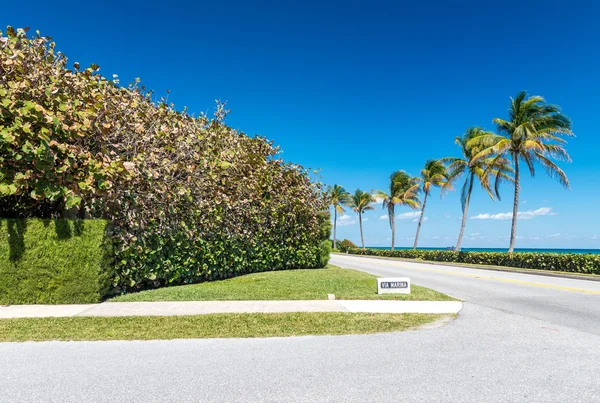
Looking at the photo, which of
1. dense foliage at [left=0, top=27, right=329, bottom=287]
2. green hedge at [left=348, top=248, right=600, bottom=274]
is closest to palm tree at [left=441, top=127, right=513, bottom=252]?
green hedge at [left=348, top=248, right=600, bottom=274]

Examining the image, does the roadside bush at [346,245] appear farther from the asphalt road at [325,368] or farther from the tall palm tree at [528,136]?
the asphalt road at [325,368]

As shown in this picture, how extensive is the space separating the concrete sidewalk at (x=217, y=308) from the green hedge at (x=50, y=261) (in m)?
0.38

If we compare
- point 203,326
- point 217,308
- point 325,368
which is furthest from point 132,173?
point 325,368

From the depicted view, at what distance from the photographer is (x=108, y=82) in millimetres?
11008

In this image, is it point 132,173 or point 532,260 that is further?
point 532,260

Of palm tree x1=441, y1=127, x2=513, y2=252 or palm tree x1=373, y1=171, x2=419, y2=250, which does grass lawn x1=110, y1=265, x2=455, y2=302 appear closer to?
palm tree x1=441, y1=127, x2=513, y2=252

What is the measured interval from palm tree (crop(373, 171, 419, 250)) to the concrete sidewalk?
41.9 metres

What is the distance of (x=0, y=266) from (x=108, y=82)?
569cm

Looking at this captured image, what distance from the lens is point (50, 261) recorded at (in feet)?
29.3

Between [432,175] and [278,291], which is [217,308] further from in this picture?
[432,175]

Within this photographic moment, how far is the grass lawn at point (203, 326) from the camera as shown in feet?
20.3

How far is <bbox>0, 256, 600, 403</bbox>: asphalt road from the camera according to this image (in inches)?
150

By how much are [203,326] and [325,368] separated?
302 centimetres

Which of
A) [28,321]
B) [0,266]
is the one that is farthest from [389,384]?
[0,266]
